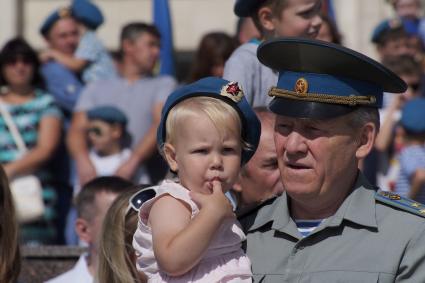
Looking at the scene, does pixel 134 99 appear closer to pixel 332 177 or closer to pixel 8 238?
pixel 8 238

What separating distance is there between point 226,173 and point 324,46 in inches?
21.0

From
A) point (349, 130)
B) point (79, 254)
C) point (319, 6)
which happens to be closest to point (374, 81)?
point (349, 130)

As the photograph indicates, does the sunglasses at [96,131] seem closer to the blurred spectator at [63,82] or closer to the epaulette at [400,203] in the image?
the blurred spectator at [63,82]

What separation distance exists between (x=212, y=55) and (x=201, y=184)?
373cm

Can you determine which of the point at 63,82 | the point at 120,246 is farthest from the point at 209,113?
the point at 63,82

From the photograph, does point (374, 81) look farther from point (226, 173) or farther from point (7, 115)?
point (7, 115)

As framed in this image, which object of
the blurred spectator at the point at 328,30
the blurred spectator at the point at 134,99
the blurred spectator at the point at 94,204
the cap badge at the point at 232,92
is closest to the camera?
the cap badge at the point at 232,92

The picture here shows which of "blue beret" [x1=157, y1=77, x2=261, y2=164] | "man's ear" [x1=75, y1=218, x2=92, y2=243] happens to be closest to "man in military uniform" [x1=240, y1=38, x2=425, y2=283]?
"blue beret" [x1=157, y1=77, x2=261, y2=164]

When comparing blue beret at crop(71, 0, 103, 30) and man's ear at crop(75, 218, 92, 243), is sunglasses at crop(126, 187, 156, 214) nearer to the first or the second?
man's ear at crop(75, 218, 92, 243)

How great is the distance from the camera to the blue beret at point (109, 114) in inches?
312

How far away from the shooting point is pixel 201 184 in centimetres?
405

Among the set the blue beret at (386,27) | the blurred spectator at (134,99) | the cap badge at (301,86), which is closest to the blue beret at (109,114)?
the blurred spectator at (134,99)

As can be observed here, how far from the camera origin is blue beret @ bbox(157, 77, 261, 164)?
4102 millimetres

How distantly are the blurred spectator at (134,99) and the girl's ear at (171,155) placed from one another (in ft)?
12.2
